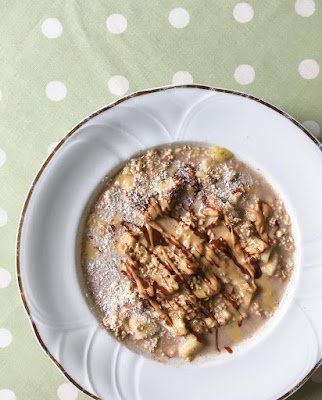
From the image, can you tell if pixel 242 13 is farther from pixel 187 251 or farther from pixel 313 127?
pixel 187 251

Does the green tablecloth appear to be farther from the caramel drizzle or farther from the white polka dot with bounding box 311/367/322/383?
the caramel drizzle

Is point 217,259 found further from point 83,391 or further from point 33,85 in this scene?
point 33,85

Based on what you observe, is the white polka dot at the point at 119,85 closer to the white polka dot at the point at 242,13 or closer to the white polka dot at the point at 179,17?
the white polka dot at the point at 179,17

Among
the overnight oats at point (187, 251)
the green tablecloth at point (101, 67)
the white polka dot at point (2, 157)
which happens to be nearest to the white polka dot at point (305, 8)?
the green tablecloth at point (101, 67)

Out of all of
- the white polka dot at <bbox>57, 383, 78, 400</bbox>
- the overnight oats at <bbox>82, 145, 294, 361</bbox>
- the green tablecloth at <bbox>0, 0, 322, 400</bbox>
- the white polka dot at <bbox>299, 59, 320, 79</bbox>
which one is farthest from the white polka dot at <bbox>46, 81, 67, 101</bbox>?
the white polka dot at <bbox>57, 383, 78, 400</bbox>

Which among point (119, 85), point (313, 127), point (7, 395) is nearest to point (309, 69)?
point (313, 127)

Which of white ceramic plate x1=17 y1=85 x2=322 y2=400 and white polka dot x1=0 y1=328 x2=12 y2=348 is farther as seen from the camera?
white polka dot x1=0 y1=328 x2=12 y2=348
